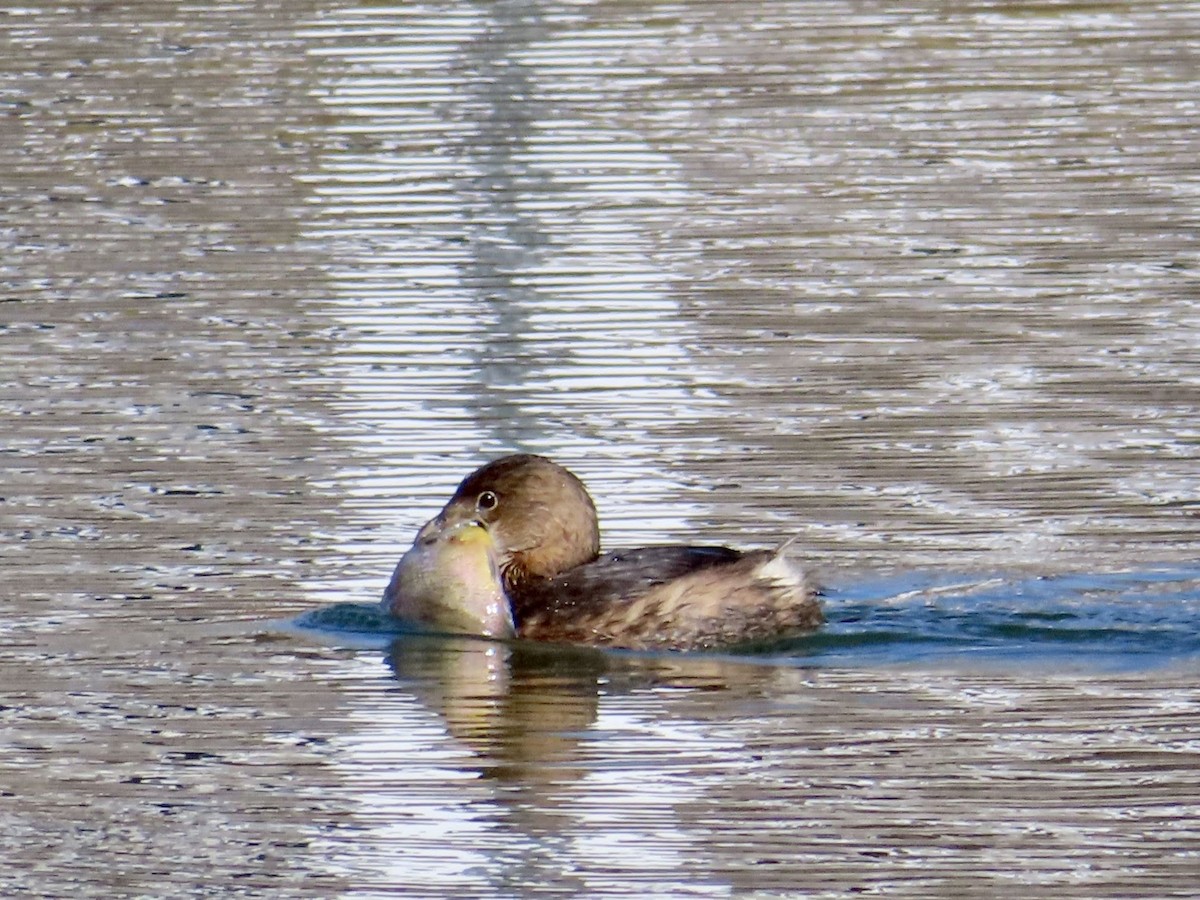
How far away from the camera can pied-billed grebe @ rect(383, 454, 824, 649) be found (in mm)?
8938

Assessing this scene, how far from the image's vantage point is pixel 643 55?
73.7ft

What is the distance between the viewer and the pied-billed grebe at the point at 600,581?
352 inches

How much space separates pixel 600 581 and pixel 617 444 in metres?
2.38

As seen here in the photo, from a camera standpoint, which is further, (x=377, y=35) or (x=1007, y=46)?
(x=377, y=35)

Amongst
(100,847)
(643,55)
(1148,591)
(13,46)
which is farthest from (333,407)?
(13,46)

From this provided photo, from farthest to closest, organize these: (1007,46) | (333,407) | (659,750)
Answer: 1. (1007,46)
2. (333,407)
3. (659,750)

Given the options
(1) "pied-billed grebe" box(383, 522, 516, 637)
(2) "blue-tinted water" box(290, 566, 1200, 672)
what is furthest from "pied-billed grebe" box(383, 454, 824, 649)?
(2) "blue-tinted water" box(290, 566, 1200, 672)

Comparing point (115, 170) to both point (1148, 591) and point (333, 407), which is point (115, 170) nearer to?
point (333, 407)

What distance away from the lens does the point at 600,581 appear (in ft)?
29.7

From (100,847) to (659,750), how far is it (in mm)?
1566

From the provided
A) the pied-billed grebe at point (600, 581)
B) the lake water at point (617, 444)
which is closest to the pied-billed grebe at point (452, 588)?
the pied-billed grebe at point (600, 581)

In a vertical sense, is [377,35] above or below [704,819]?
above

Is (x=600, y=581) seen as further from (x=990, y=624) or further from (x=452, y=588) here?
(x=990, y=624)

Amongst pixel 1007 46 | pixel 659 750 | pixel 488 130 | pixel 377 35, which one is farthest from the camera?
pixel 377 35
